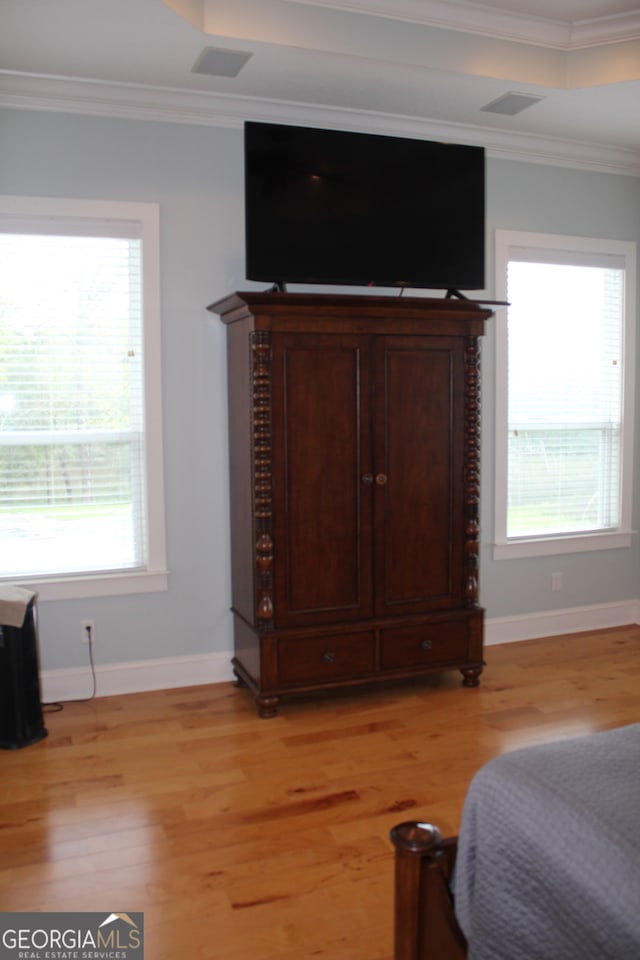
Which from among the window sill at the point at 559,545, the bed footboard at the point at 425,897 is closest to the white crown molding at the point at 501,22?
the window sill at the point at 559,545

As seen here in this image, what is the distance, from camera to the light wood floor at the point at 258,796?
2129 mm

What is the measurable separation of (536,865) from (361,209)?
9.44 ft

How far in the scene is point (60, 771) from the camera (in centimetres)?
294

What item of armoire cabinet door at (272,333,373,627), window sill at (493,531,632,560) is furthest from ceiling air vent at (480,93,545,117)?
window sill at (493,531,632,560)

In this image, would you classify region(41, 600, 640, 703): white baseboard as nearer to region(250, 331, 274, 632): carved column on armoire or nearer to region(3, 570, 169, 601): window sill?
region(3, 570, 169, 601): window sill

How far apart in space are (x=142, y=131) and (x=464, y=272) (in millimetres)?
1600

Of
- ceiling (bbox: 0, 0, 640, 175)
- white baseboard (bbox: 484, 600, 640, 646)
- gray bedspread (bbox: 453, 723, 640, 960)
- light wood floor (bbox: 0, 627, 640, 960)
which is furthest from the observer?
white baseboard (bbox: 484, 600, 640, 646)

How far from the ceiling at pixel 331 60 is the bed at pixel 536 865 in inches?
104

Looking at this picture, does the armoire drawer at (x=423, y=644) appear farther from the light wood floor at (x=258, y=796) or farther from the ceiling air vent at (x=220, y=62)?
the ceiling air vent at (x=220, y=62)

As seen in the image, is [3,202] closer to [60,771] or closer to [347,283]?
[347,283]

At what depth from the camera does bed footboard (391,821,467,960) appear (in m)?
1.50

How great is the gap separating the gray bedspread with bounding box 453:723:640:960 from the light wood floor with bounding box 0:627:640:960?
0.70m

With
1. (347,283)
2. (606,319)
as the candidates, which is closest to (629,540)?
(606,319)

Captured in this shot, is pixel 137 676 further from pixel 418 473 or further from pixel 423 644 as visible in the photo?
pixel 418 473
